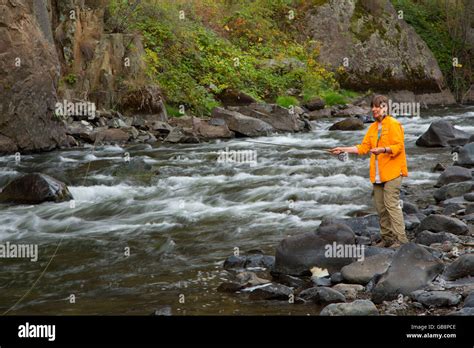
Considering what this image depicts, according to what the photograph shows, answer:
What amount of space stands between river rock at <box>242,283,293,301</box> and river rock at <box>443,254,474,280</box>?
1.77 meters

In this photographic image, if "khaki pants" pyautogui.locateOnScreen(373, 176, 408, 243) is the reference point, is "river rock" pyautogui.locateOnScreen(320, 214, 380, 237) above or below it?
below

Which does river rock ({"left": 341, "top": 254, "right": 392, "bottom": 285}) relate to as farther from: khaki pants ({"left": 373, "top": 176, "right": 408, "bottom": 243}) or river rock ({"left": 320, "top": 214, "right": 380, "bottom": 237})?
river rock ({"left": 320, "top": 214, "right": 380, "bottom": 237})

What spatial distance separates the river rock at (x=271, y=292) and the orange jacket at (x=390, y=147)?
245 cm

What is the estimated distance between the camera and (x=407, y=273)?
7.59 meters

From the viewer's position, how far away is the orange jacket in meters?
9.33

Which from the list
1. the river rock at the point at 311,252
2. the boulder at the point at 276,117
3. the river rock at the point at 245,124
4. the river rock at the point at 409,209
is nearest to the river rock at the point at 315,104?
the boulder at the point at 276,117

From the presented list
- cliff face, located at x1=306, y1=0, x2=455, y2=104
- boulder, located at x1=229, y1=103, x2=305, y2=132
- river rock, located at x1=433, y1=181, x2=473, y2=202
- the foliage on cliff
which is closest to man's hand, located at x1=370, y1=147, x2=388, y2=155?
river rock, located at x1=433, y1=181, x2=473, y2=202

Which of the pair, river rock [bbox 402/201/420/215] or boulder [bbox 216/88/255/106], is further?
boulder [bbox 216/88/255/106]

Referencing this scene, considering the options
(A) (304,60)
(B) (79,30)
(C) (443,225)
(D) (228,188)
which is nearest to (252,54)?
(A) (304,60)

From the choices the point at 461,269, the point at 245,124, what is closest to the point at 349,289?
the point at 461,269

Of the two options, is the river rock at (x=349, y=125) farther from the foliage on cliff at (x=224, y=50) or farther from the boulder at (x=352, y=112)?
the foliage on cliff at (x=224, y=50)

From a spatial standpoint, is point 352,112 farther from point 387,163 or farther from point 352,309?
point 352,309

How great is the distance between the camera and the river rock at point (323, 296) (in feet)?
24.9
